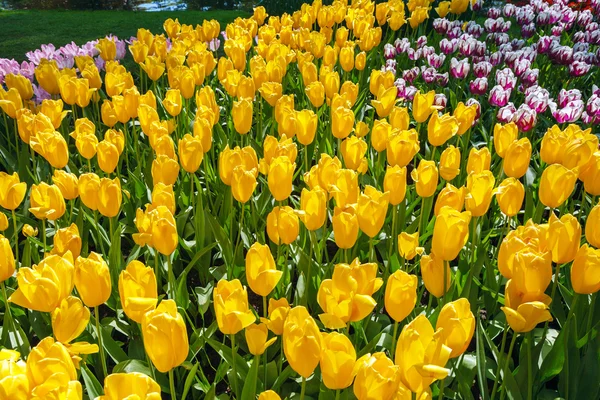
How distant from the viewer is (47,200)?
1.98 m

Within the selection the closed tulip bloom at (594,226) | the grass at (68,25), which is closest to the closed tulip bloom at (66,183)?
the closed tulip bloom at (594,226)

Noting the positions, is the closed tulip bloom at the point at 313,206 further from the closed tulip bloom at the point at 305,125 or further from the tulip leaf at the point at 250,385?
the closed tulip bloom at the point at 305,125

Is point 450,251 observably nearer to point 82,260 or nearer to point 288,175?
point 288,175

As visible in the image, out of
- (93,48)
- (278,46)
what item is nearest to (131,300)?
(278,46)

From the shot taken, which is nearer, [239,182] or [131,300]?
[131,300]

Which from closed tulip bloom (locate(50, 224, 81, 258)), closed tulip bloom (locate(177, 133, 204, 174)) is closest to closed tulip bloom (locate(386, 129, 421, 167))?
closed tulip bloom (locate(177, 133, 204, 174))

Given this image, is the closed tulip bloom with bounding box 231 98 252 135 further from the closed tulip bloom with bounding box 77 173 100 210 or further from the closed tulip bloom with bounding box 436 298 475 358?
the closed tulip bloom with bounding box 436 298 475 358

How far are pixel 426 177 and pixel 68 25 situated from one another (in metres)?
9.26

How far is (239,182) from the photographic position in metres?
2.05

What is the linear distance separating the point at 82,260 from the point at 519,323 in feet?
3.27

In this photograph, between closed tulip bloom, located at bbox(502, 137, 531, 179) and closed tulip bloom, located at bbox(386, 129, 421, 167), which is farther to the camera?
closed tulip bloom, located at bbox(386, 129, 421, 167)

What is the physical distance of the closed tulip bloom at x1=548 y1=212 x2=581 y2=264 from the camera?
1536mm

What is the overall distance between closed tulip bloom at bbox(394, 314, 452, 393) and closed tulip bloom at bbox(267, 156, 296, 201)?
958mm

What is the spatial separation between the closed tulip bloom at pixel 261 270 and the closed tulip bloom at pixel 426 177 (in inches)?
28.9
